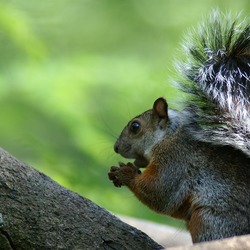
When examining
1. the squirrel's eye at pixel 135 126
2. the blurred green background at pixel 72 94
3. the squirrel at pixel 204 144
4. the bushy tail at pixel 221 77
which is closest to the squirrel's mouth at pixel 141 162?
the squirrel at pixel 204 144

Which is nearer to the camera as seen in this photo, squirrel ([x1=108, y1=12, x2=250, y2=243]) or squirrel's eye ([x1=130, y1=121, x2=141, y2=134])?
squirrel ([x1=108, y1=12, x2=250, y2=243])

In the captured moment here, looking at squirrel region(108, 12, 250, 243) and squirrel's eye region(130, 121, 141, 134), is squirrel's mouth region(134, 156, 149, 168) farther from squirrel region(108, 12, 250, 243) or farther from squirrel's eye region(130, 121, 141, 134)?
squirrel's eye region(130, 121, 141, 134)

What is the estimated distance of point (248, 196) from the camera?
351cm

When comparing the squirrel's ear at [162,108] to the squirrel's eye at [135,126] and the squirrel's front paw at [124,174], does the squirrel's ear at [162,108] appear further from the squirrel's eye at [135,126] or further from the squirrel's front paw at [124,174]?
the squirrel's front paw at [124,174]

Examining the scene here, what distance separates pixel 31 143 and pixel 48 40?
1.60 metres

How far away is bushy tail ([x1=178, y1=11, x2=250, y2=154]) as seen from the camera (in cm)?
364

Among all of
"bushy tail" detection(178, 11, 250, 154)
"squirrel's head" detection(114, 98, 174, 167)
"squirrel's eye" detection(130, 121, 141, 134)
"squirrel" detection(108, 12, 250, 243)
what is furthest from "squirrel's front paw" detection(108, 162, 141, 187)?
"bushy tail" detection(178, 11, 250, 154)

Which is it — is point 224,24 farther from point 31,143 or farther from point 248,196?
point 31,143

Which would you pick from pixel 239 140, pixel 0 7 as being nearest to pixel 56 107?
pixel 0 7

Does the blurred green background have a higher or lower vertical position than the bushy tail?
higher

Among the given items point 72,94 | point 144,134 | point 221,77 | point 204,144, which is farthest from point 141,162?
point 72,94

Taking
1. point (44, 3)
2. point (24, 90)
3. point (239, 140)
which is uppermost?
point (44, 3)

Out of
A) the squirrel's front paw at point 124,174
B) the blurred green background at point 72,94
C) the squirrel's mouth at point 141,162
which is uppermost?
the blurred green background at point 72,94

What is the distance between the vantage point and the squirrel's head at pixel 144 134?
3969mm
